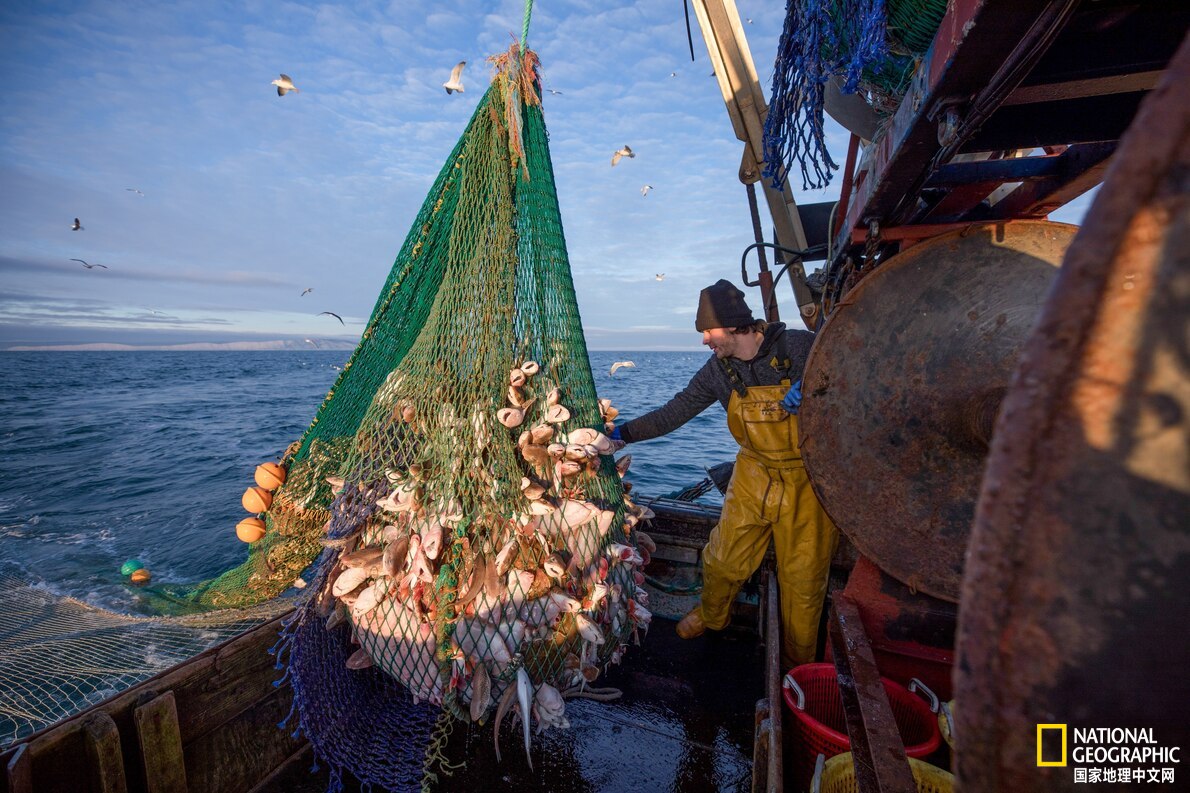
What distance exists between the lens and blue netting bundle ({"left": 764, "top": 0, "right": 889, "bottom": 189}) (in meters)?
1.85

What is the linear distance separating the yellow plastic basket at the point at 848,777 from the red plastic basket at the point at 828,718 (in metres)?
0.09

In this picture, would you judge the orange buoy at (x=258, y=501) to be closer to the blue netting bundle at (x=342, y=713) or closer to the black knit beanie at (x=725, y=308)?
the blue netting bundle at (x=342, y=713)

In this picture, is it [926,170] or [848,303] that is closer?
[926,170]

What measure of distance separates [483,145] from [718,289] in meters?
1.79

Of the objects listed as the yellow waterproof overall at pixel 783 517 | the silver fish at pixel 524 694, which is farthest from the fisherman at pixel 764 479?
the silver fish at pixel 524 694

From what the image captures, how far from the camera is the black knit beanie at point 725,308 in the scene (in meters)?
3.65

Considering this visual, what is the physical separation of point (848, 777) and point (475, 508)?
1.95 m

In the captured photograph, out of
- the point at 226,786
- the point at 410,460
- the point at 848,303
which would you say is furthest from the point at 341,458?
the point at 848,303

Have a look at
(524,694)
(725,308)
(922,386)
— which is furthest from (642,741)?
(725,308)

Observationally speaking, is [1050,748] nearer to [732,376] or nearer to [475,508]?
[475,508]

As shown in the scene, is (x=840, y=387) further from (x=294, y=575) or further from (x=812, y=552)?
(x=294, y=575)

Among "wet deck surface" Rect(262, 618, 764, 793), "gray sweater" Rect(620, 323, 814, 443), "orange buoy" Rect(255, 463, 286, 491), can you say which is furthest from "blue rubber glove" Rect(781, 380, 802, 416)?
"orange buoy" Rect(255, 463, 286, 491)

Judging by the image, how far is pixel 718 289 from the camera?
3688 millimetres

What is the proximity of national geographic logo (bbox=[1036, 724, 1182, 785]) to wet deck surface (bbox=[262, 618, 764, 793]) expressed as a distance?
9.56ft
